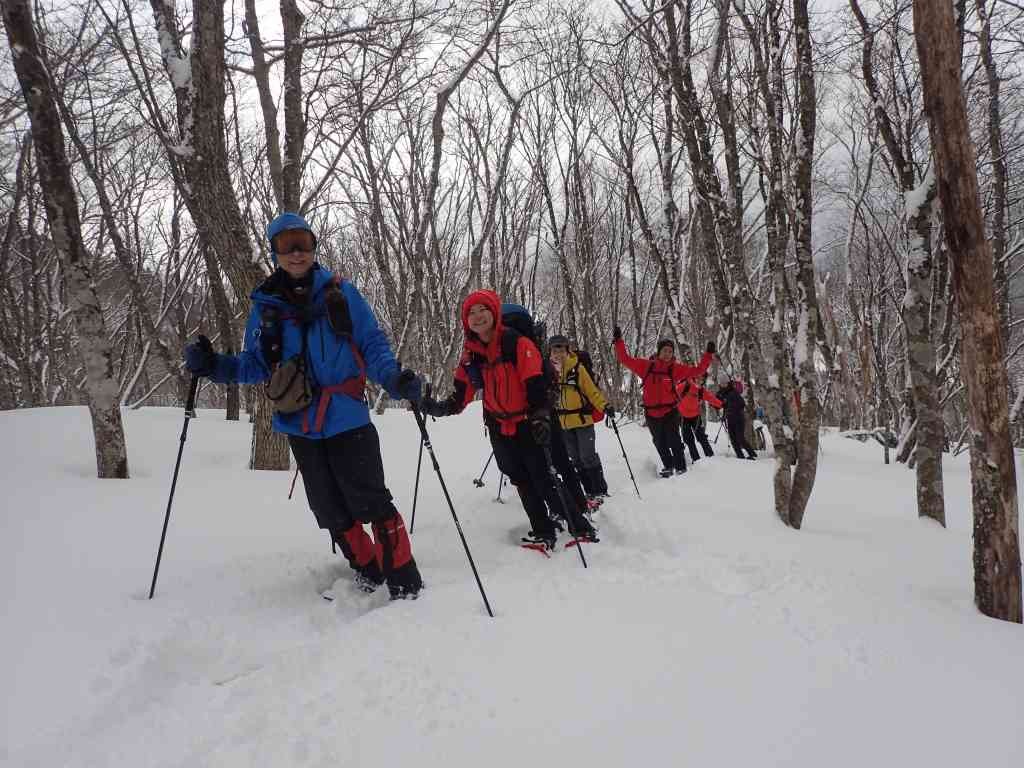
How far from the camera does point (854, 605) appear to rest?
2738mm

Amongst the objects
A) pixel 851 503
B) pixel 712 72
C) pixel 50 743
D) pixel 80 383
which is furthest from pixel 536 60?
pixel 80 383

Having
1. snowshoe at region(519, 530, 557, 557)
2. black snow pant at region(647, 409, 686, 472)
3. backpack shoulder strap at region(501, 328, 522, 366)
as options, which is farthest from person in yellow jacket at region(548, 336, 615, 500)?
black snow pant at region(647, 409, 686, 472)

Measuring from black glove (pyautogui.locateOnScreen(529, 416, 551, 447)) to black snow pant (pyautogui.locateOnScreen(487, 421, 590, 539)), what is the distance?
0.68 feet

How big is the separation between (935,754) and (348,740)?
76.5 inches

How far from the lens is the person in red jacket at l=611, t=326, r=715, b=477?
24.7 feet

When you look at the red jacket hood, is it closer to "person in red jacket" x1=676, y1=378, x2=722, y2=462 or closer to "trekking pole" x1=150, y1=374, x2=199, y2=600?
"trekking pole" x1=150, y1=374, x2=199, y2=600

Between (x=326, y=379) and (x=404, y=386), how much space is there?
1.49 ft

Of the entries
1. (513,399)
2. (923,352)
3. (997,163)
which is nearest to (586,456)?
(513,399)

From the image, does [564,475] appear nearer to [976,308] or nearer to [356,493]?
[356,493]

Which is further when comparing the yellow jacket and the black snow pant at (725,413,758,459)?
the black snow pant at (725,413,758,459)

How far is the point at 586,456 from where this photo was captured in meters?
5.74

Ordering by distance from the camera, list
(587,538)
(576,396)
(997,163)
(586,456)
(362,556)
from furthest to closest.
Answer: (997,163)
(586,456)
(576,396)
(587,538)
(362,556)

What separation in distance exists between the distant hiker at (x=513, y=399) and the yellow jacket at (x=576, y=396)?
155 centimetres

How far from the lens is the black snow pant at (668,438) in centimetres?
770
